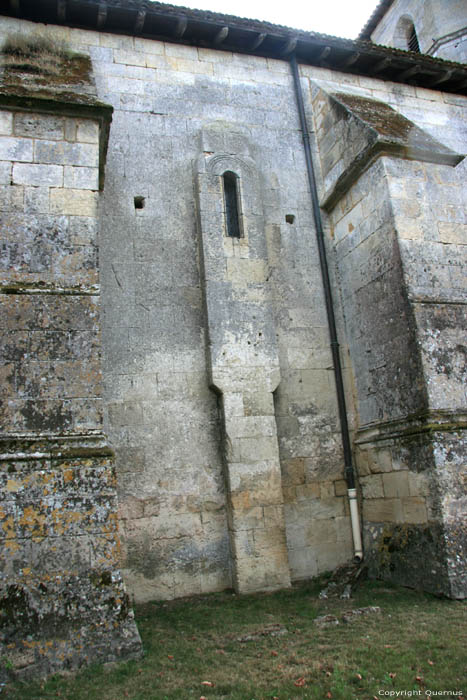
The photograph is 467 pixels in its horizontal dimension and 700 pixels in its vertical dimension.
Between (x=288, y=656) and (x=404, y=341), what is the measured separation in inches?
137

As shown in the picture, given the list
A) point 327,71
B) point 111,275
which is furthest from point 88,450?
point 327,71

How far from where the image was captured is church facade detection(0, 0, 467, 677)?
14.4 feet

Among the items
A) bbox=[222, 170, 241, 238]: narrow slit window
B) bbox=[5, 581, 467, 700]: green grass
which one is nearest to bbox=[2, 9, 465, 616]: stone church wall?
bbox=[222, 170, 241, 238]: narrow slit window

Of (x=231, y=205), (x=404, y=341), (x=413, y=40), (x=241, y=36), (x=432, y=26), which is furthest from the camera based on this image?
(x=413, y=40)

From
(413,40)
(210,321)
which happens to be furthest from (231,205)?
(413,40)

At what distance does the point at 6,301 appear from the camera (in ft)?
15.2

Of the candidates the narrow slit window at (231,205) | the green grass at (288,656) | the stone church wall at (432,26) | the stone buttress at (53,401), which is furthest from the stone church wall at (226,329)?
the stone church wall at (432,26)

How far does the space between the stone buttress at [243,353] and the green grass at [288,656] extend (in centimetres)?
75

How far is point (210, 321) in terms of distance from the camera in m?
6.58

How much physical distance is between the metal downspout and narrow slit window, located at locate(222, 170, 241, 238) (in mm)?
1194

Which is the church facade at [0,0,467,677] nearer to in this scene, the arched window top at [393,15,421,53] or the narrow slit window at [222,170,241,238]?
the narrow slit window at [222,170,241,238]

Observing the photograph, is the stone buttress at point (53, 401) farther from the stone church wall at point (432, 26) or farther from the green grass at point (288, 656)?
the stone church wall at point (432, 26)

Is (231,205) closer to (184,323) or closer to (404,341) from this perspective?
(184,323)

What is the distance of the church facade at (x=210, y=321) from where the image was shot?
440 centimetres
